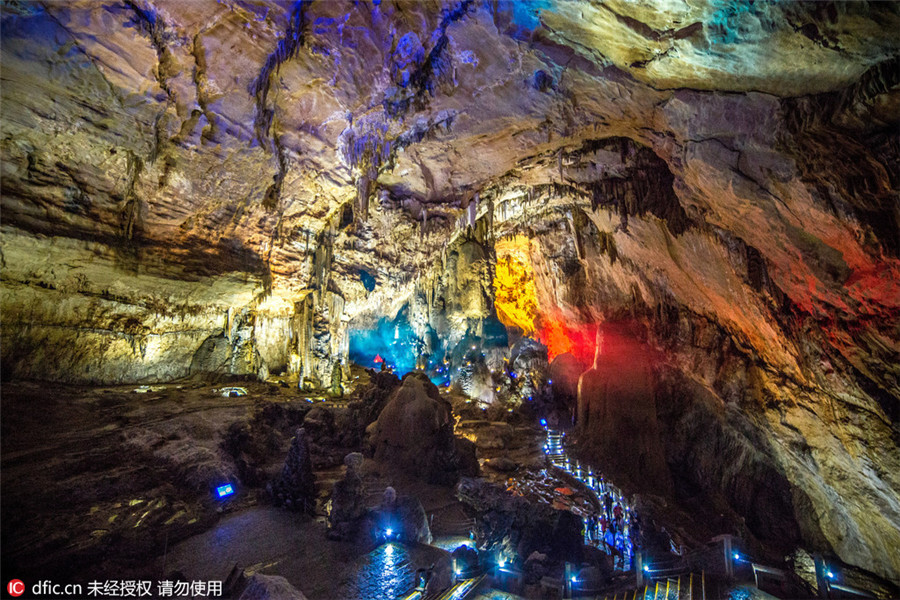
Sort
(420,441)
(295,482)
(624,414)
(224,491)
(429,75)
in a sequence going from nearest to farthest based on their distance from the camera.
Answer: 1. (224,491)
2. (295,482)
3. (429,75)
4. (420,441)
5. (624,414)

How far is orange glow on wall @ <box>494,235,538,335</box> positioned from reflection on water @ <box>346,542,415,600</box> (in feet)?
44.3

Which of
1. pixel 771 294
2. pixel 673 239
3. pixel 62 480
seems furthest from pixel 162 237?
pixel 771 294

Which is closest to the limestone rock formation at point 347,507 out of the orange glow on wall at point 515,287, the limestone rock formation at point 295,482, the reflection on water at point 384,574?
the reflection on water at point 384,574

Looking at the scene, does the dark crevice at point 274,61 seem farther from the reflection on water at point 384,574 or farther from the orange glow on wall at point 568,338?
the orange glow on wall at point 568,338

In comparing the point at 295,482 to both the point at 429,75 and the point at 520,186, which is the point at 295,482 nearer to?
the point at 429,75

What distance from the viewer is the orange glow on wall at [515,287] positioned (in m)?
18.4

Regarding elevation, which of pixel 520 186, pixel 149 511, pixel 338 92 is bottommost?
pixel 149 511

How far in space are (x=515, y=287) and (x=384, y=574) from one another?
654 inches

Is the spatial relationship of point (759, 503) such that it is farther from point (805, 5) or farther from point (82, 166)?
point (82, 166)

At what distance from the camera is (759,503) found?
1015 centimetres

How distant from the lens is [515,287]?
67.7 feet

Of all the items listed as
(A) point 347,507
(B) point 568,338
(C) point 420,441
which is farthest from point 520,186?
(A) point 347,507

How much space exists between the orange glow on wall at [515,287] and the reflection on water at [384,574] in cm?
1349

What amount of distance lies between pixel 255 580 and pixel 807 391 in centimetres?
969
